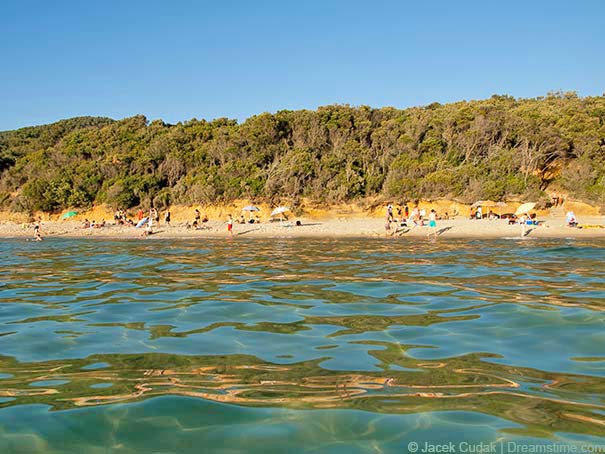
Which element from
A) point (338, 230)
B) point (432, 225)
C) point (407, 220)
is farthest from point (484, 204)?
point (338, 230)

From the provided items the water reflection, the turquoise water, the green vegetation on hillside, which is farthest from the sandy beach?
the water reflection

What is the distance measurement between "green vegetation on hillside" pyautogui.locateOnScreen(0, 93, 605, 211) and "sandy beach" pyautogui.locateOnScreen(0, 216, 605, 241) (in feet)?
13.8

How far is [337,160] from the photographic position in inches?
1591

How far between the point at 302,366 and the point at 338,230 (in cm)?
2457

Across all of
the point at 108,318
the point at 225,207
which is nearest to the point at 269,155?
the point at 225,207

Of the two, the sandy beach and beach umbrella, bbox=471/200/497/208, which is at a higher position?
beach umbrella, bbox=471/200/497/208

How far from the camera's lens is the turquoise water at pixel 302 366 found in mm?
3082

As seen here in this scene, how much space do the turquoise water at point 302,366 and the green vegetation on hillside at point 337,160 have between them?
29.3 m

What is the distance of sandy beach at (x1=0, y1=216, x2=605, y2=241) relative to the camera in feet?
84.2

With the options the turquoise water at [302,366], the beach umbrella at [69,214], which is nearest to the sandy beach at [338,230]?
the beach umbrella at [69,214]

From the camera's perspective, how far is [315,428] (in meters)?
3.15

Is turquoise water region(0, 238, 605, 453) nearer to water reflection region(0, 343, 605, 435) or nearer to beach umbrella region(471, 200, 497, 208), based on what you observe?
water reflection region(0, 343, 605, 435)

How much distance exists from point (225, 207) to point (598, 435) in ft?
120

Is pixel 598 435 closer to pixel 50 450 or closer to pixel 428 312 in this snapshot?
pixel 50 450
